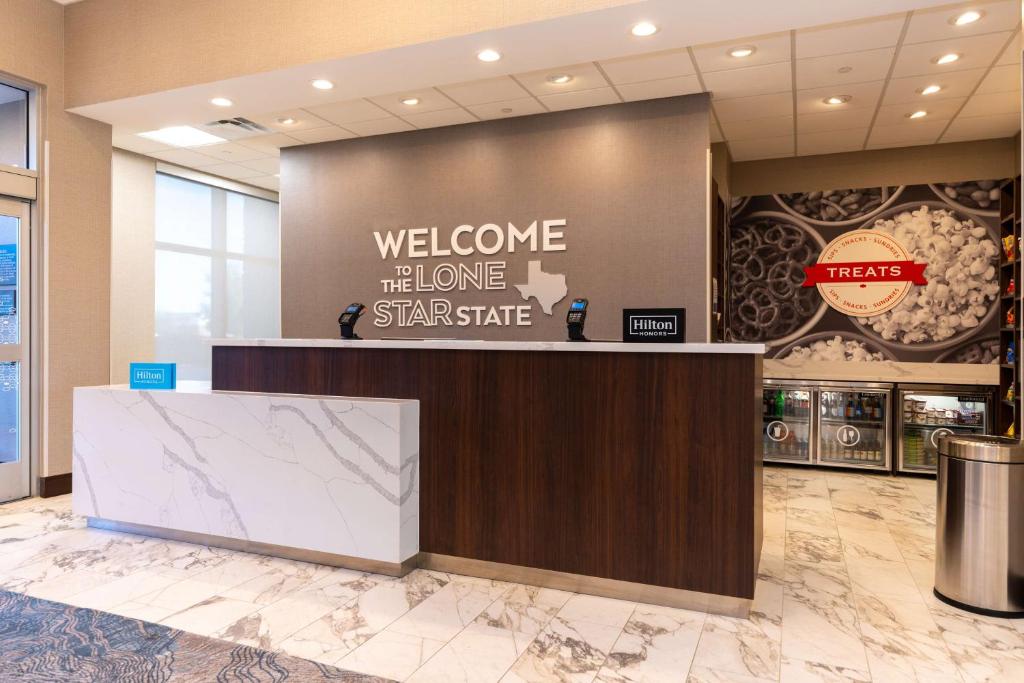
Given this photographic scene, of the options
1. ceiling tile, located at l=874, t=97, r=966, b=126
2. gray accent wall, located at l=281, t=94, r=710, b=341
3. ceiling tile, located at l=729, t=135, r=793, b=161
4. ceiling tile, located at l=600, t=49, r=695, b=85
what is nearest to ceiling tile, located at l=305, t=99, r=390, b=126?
gray accent wall, located at l=281, t=94, r=710, b=341

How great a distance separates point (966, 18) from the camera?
155 inches

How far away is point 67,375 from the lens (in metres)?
5.17

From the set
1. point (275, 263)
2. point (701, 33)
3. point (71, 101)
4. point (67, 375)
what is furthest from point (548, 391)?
point (275, 263)

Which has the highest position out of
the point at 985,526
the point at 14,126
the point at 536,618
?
the point at 14,126

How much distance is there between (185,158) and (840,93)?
6.47 metres

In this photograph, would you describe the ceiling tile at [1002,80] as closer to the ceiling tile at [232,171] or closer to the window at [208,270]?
the window at [208,270]

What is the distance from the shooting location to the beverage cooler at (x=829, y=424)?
242 inches

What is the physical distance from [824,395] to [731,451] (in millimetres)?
3984

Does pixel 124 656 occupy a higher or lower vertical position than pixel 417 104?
lower

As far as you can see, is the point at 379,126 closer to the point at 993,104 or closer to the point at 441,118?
the point at 441,118

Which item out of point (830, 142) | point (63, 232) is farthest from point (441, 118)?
point (830, 142)

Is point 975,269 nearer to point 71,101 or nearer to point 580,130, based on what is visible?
point 580,130

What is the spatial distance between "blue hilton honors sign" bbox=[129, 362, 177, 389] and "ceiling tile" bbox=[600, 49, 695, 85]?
3.46 m

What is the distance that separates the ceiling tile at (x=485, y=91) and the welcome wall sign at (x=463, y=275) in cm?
104
